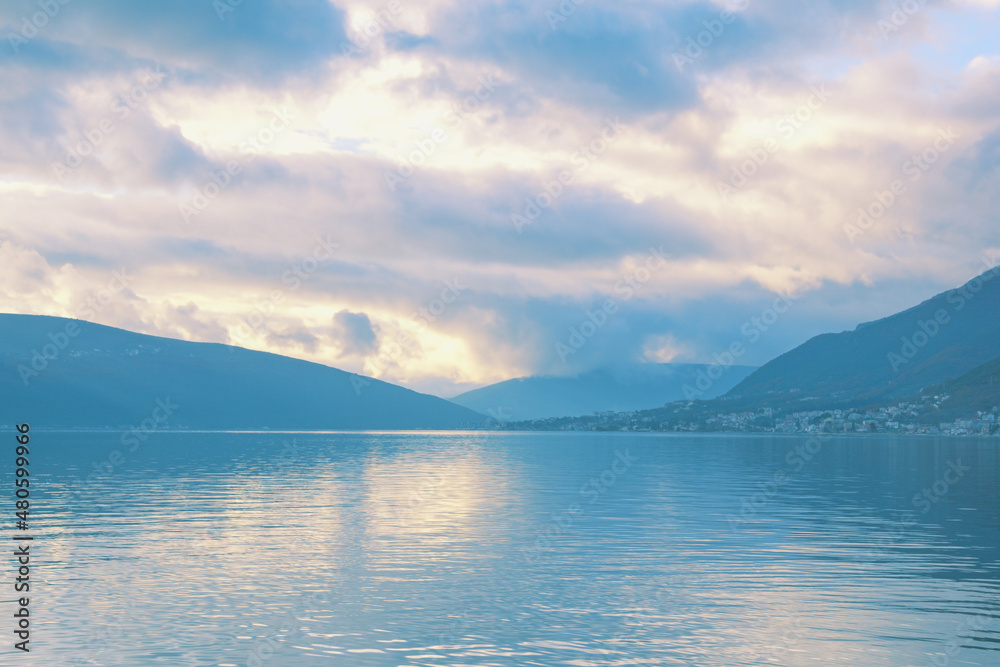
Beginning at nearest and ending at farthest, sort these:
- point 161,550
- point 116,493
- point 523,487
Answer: point 161,550
point 116,493
point 523,487

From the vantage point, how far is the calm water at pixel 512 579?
3238 cm

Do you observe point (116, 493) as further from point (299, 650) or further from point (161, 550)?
point (299, 650)

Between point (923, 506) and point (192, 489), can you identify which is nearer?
point (923, 506)

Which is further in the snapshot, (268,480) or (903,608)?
(268,480)

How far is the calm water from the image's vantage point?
32.4 meters

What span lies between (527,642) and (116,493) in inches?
2872

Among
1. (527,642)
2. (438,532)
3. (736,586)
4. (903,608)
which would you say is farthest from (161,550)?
(903,608)

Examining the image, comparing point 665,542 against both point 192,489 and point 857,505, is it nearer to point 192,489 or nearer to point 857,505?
point 857,505

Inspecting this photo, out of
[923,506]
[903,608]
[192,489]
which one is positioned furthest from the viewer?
[192,489]

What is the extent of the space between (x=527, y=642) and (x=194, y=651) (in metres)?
12.2

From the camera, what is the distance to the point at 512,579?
4525 cm

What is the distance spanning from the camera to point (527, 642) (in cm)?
3288

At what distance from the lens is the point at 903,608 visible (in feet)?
127

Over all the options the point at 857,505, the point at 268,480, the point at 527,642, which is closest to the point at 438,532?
the point at 527,642
